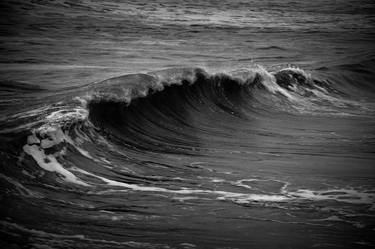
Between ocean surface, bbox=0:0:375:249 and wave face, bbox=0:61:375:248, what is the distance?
2 centimetres

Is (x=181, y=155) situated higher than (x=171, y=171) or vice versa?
(x=181, y=155)

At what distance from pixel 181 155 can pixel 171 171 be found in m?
0.86

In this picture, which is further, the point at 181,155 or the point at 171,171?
the point at 181,155

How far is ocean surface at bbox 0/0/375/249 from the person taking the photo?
14.0ft

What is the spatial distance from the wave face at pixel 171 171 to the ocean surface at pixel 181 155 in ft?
0.06

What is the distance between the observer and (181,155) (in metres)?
6.79

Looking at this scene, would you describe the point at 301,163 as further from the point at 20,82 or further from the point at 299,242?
the point at 20,82

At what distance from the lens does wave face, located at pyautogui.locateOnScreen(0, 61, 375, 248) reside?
4227 mm

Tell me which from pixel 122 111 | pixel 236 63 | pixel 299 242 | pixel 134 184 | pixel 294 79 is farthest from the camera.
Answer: pixel 236 63

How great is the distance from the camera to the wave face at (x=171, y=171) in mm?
4227

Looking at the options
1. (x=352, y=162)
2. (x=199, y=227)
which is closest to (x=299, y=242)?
(x=199, y=227)

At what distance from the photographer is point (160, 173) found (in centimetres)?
585

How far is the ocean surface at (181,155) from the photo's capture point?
Answer: 4258mm

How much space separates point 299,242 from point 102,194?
186cm
